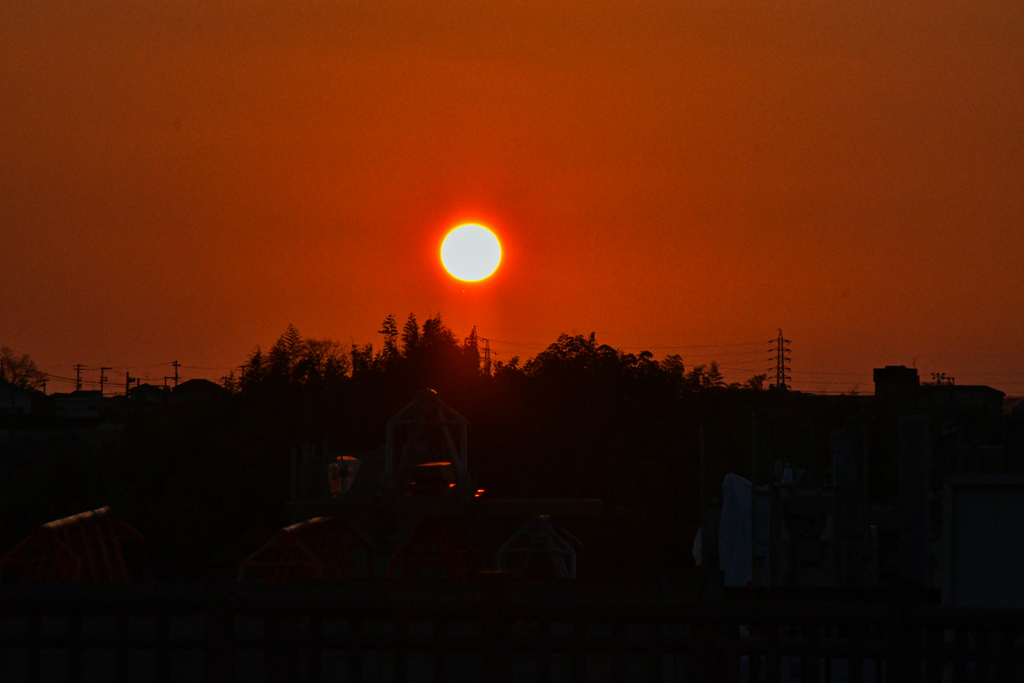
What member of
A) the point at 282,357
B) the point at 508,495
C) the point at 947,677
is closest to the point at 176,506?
the point at 508,495

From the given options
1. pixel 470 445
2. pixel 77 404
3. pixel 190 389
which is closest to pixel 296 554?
pixel 470 445

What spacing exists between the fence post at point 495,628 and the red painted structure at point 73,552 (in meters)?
11.7

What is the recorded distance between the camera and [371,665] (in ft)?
35.2

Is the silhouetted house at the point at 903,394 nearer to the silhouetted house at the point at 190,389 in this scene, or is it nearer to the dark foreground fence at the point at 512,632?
the silhouetted house at the point at 190,389

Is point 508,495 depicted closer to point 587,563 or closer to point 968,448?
point 587,563

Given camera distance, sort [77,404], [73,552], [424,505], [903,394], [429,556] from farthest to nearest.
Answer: [77,404]
[903,394]
[424,505]
[429,556]
[73,552]

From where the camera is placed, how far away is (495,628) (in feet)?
18.8

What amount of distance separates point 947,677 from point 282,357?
84.9 metres

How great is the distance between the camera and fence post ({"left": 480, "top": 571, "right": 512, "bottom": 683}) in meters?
5.72

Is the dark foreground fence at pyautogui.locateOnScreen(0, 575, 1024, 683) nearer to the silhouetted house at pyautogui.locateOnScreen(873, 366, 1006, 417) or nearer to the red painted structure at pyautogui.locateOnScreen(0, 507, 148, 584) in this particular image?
the red painted structure at pyautogui.locateOnScreen(0, 507, 148, 584)

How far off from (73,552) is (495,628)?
13084 millimetres

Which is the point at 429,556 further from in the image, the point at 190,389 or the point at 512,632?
the point at 190,389

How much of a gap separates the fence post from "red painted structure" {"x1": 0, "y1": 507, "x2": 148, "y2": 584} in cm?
1167

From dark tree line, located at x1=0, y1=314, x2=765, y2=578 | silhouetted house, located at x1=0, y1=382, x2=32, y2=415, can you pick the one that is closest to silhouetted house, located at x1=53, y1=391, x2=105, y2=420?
silhouetted house, located at x1=0, y1=382, x2=32, y2=415
